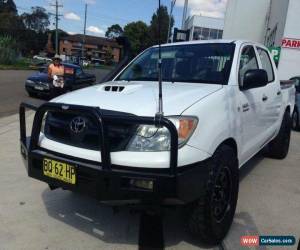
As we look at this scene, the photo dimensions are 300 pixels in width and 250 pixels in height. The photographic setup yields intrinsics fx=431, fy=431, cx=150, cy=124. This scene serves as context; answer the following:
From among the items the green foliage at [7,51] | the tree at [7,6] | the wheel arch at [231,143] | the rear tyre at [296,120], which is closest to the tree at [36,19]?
the tree at [7,6]

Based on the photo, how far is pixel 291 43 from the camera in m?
22.0

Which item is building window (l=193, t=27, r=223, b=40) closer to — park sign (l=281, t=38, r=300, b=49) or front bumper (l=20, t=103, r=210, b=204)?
park sign (l=281, t=38, r=300, b=49)

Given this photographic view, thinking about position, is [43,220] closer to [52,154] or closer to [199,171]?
[52,154]

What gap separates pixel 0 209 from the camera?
450cm

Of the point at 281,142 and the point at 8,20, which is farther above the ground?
the point at 8,20

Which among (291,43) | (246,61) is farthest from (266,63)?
(291,43)

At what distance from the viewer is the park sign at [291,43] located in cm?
2192

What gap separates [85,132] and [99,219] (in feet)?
3.81

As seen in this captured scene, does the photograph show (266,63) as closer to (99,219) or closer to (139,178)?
(99,219)

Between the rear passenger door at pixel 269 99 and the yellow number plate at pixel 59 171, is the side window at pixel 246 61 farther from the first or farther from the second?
the yellow number plate at pixel 59 171

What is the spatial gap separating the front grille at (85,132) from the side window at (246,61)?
169 centimetres

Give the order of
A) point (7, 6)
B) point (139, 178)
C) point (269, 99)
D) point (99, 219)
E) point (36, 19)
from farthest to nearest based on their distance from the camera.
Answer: point (36, 19) < point (7, 6) < point (269, 99) < point (99, 219) < point (139, 178)

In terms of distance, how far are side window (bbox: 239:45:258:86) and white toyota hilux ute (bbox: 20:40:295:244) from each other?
4cm

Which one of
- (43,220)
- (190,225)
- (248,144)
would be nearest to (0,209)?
(43,220)
